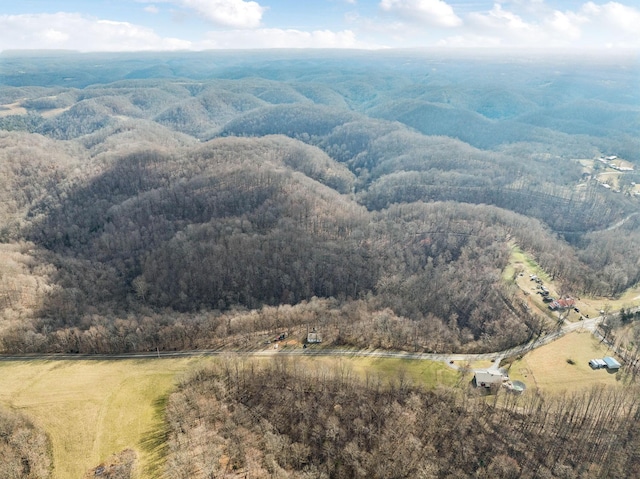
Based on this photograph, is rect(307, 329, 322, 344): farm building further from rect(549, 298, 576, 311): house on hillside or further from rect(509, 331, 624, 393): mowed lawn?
rect(549, 298, 576, 311): house on hillside

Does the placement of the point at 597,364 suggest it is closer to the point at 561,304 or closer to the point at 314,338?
the point at 561,304

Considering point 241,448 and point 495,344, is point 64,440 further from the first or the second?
point 495,344

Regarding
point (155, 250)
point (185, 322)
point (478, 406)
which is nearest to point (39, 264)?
point (155, 250)

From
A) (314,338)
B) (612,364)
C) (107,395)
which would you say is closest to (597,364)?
(612,364)

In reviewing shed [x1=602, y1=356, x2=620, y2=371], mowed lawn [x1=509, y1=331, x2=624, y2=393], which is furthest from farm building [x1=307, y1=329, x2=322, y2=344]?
shed [x1=602, y1=356, x2=620, y2=371]

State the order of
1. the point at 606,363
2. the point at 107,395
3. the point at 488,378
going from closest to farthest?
the point at 107,395 < the point at 488,378 < the point at 606,363

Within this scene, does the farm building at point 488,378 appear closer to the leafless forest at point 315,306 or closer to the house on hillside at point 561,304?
the leafless forest at point 315,306

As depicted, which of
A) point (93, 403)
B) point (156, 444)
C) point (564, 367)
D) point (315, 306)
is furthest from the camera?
point (315, 306)
